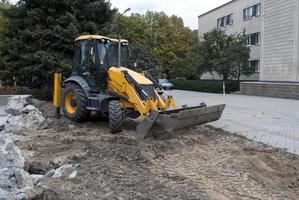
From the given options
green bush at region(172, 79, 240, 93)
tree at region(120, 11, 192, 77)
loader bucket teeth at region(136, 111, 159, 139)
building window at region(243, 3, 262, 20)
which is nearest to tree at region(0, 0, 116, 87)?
loader bucket teeth at region(136, 111, 159, 139)

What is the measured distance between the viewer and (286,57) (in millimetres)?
36438

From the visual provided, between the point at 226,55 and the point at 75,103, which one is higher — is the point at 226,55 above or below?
above

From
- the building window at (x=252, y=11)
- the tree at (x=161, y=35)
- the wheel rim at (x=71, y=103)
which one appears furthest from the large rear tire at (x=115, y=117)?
the tree at (x=161, y=35)

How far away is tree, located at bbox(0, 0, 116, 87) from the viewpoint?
71.3 ft

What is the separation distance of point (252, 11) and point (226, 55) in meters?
8.88

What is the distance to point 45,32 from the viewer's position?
2177cm

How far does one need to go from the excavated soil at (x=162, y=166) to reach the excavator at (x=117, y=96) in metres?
0.46

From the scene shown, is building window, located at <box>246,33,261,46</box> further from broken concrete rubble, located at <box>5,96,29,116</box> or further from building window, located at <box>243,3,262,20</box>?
broken concrete rubble, located at <box>5,96,29,116</box>

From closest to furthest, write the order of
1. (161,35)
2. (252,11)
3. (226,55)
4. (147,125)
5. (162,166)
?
1. (162,166)
2. (147,125)
3. (226,55)
4. (252,11)
5. (161,35)

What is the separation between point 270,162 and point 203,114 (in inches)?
132

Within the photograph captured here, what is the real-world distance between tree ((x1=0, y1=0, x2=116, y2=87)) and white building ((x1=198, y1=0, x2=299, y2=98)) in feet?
54.2

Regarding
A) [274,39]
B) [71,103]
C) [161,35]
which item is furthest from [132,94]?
[161,35]

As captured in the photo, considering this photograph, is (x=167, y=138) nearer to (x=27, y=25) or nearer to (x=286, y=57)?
(x=27, y=25)

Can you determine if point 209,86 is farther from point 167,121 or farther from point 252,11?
point 167,121
